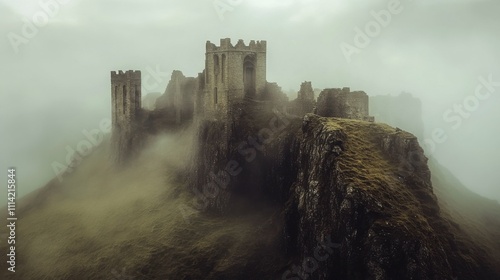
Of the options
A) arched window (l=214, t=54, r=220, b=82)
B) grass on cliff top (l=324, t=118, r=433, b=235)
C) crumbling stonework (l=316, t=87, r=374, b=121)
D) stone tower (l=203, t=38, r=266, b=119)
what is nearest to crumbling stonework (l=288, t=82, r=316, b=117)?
crumbling stonework (l=316, t=87, r=374, b=121)

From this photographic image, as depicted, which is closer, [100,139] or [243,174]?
[243,174]

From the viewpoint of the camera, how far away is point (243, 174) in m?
64.9

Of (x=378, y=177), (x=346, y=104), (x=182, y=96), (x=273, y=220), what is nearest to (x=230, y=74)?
(x=346, y=104)

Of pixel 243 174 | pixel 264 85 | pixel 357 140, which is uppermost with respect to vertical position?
pixel 264 85

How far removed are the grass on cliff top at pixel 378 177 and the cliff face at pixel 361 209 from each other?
109mm

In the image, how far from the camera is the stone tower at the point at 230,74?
220 ft

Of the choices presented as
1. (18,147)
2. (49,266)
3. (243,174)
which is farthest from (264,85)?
(18,147)

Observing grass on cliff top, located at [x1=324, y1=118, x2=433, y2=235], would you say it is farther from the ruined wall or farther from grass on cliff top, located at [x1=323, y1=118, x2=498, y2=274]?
the ruined wall

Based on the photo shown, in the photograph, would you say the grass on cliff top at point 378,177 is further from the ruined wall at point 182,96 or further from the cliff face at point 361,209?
the ruined wall at point 182,96

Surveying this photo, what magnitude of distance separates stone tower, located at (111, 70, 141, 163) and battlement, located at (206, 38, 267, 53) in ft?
75.4

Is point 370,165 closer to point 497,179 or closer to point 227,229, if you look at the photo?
point 227,229

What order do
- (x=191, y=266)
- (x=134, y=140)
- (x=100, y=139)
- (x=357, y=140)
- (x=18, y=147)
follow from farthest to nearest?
(x=18, y=147) → (x=100, y=139) → (x=134, y=140) → (x=191, y=266) → (x=357, y=140)

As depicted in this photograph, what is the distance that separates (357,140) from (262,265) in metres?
18.1

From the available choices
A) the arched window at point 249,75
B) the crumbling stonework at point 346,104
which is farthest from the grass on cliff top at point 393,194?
the arched window at point 249,75
